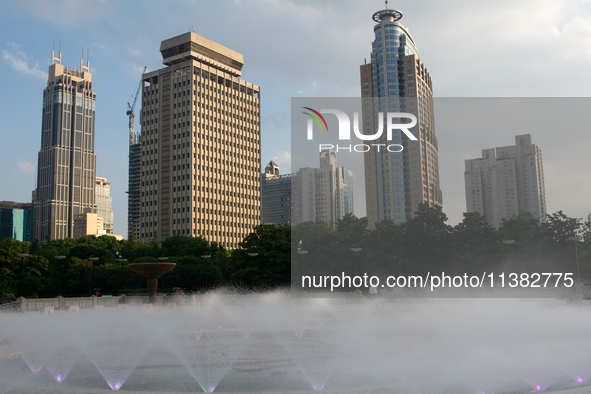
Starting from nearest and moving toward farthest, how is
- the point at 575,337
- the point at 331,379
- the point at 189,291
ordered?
the point at 331,379 < the point at 575,337 < the point at 189,291

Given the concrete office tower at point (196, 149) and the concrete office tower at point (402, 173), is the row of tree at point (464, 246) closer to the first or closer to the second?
the concrete office tower at point (402, 173)

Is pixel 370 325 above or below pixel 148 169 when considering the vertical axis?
below

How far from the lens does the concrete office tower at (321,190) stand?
126 feet

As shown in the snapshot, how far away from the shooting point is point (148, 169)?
447 ft

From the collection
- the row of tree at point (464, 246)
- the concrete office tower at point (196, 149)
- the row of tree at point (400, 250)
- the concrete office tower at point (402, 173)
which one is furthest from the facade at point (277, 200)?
the row of tree at point (464, 246)

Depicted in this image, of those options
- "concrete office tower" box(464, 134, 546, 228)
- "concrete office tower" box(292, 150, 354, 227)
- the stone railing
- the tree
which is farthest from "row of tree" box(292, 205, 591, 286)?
the stone railing

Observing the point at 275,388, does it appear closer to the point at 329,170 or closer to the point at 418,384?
the point at 418,384

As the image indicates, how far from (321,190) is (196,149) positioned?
96055 millimetres

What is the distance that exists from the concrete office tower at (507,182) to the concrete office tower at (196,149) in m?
96.8

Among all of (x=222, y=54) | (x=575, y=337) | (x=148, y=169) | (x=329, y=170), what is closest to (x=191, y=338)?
(x=575, y=337)

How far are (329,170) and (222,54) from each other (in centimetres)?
11443

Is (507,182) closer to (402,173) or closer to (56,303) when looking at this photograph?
(402,173)

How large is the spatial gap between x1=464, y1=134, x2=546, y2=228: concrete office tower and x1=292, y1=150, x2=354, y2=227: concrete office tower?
342 inches

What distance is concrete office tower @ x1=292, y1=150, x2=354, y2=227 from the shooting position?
3828 centimetres
